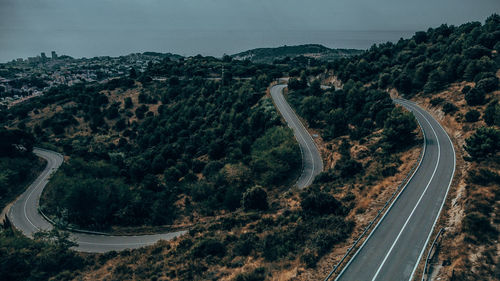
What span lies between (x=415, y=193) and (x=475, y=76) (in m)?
33.8

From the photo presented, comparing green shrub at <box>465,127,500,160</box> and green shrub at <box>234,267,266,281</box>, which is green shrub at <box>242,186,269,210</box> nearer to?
green shrub at <box>234,267,266,281</box>

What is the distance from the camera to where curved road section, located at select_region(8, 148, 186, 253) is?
96.5ft

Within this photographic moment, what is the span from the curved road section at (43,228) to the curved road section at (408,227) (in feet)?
69.5

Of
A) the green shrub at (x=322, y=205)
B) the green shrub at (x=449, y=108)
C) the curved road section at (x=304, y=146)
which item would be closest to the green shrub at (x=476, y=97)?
the green shrub at (x=449, y=108)

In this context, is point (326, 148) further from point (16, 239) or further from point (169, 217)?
point (16, 239)

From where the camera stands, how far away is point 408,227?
71.8 feet

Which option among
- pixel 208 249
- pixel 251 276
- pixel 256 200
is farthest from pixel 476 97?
pixel 208 249

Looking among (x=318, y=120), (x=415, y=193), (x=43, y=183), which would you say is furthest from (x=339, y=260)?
(x=43, y=183)

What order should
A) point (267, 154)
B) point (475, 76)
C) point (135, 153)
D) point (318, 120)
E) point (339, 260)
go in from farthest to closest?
1. point (135, 153)
2. point (318, 120)
3. point (475, 76)
4. point (267, 154)
5. point (339, 260)

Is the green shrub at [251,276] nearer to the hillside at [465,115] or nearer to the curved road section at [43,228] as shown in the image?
the hillside at [465,115]

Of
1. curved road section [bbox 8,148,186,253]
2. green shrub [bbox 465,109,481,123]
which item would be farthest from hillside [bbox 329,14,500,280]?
curved road section [bbox 8,148,186,253]

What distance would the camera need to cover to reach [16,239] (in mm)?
25938

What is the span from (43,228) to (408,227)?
44383 mm

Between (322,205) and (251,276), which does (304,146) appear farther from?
(251,276)
